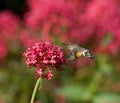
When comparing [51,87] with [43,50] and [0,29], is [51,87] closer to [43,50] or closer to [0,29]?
[0,29]

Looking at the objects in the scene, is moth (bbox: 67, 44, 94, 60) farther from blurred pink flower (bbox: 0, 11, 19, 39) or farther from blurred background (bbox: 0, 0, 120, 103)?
blurred pink flower (bbox: 0, 11, 19, 39)

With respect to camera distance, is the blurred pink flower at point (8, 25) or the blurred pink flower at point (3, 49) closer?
the blurred pink flower at point (3, 49)

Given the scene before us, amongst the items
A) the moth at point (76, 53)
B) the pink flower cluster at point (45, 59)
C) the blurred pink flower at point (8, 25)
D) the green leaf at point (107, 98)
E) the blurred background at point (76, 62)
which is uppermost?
the blurred pink flower at point (8, 25)

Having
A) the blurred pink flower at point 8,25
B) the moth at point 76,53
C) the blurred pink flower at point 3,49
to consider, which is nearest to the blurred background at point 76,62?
the blurred pink flower at point 3,49

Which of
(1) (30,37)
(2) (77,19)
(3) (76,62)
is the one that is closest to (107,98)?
(3) (76,62)

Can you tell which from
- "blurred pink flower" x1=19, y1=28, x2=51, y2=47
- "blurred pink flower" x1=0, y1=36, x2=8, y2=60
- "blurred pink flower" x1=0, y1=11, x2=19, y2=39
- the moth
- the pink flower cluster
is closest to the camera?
the pink flower cluster

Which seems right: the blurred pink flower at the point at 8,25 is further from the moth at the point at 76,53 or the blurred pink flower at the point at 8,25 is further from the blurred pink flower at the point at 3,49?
the moth at the point at 76,53

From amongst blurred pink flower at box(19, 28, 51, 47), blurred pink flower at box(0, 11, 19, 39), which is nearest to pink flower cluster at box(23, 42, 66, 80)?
blurred pink flower at box(19, 28, 51, 47)
